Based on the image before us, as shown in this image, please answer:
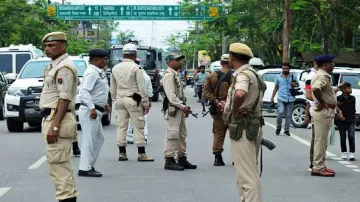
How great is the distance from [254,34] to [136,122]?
1165 inches

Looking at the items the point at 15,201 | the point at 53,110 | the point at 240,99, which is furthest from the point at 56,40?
the point at 15,201

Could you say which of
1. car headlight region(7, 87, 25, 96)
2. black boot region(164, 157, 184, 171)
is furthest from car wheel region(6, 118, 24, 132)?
black boot region(164, 157, 184, 171)

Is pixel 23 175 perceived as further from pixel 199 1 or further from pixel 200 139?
pixel 199 1

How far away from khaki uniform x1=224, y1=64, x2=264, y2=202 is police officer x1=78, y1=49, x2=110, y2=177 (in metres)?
3.80

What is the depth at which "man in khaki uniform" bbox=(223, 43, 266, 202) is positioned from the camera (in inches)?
302

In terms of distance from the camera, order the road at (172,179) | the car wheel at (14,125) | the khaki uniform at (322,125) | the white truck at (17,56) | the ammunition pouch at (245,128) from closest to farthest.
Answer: the ammunition pouch at (245,128) → the road at (172,179) → the khaki uniform at (322,125) → the car wheel at (14,125) → the white truck at (17,56)

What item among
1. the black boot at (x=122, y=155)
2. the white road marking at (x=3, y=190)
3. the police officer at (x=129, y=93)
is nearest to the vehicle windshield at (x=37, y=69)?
the black boot at (x=122, y=155)

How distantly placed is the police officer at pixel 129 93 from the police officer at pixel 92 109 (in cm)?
119

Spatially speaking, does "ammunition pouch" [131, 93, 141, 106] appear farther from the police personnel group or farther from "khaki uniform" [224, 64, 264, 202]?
"khaki uniform" [224, 64, 264, 202]

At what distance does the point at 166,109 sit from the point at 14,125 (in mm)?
8360

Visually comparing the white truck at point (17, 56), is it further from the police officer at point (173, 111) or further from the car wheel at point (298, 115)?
the police officer at point (173, 111)

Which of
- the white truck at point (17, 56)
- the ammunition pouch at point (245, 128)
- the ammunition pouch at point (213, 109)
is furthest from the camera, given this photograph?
the white truck at point (17, 56)

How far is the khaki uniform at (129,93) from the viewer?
12727mm

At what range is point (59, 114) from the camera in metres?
7.53
